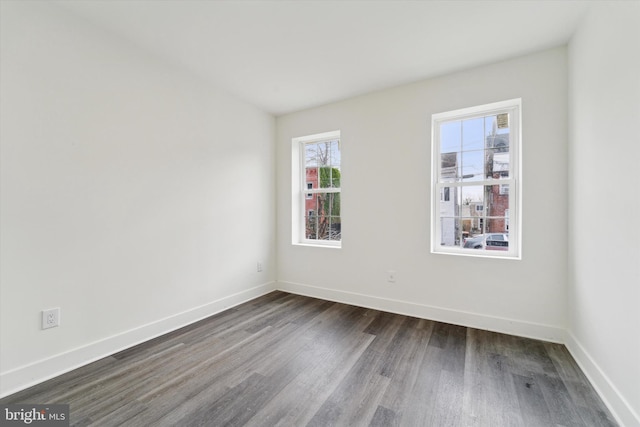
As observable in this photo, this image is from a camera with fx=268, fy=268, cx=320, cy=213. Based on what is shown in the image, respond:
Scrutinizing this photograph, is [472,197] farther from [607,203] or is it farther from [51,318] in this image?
[51,318]

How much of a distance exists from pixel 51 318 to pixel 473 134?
12.4 feet

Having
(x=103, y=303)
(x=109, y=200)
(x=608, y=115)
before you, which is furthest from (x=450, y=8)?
(x=103, y=303)

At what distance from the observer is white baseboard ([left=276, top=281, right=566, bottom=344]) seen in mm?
2305

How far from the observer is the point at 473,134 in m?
2.71

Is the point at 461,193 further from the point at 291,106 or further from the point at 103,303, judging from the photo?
the point at 103,303

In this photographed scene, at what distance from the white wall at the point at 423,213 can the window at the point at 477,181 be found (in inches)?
5.4

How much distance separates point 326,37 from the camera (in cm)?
213

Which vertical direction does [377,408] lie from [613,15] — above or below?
below

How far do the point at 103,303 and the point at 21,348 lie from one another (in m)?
0.46

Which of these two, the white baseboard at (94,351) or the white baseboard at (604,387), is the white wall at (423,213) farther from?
the white baseboard at (94,351)

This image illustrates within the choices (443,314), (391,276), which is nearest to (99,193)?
(391,276)

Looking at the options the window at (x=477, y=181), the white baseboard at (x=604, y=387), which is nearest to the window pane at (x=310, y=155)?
the window at (x=477, y=181)

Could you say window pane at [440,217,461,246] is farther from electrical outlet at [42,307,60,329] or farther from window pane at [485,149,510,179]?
electrical outlet at [42,307,60,329]

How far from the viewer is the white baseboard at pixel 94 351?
1661 mm
